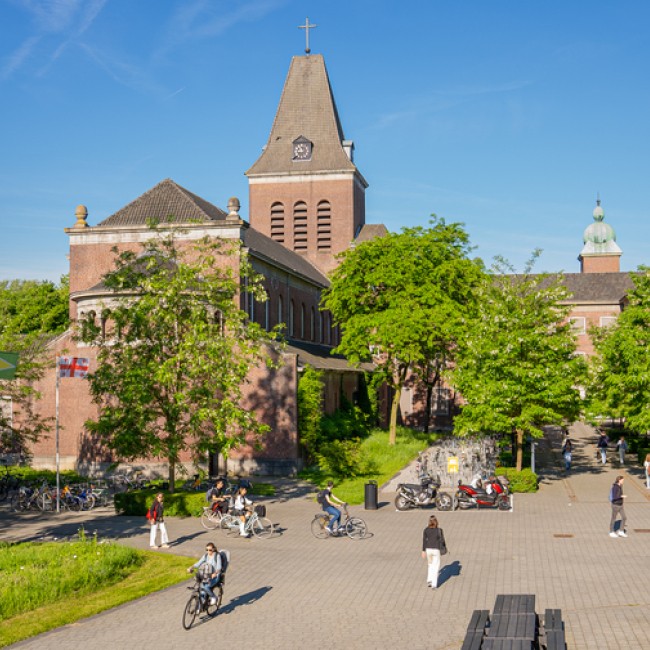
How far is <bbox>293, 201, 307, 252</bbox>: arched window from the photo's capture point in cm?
6888

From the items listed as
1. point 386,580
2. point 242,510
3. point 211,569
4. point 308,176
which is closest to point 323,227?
point 308,176

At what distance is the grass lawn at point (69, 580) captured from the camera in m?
17.1

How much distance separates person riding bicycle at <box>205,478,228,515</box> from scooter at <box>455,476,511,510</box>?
26.5ft

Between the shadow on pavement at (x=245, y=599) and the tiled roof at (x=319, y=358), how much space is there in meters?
22.5

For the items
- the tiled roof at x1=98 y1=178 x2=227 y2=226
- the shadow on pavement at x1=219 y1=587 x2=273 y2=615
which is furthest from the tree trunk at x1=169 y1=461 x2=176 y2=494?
the tiled roof at x1=98 y1=178 x2=227 y2=226

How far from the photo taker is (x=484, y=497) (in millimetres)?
30984

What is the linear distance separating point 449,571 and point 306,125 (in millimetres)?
51845

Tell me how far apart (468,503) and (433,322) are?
1590cm

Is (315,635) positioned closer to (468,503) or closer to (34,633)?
(34,633)

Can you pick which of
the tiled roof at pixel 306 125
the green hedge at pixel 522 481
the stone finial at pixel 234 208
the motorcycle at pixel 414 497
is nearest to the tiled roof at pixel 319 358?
the stone finial at pixel 234 208

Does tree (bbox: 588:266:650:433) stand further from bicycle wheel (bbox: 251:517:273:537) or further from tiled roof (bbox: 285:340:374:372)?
bicycle wheel (bbox: 251:517:273:537)

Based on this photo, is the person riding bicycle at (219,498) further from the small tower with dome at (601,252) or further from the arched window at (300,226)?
the small tower with dome at (601,252)

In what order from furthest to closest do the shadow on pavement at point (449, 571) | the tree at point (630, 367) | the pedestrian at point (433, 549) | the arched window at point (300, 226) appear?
the arched window at point (300, 226), the tree at point (630, 367), the shadow on pavement at point (449, 571), the pedestrian at point (433, 549)

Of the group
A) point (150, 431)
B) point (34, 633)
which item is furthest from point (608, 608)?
point (150, 431)
